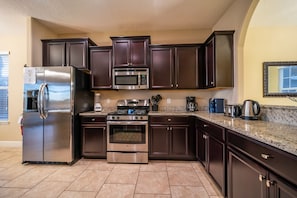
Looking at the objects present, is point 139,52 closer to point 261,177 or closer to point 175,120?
point 175,120

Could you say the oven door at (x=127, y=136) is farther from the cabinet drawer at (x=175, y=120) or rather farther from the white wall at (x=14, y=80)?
the white wall at (x=14, y=80)

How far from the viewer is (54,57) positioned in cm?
347

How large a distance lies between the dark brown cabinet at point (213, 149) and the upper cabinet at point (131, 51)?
5.49ft

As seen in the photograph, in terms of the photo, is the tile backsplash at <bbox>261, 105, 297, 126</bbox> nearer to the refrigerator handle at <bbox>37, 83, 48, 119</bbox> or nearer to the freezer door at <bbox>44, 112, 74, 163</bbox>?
the freezer door at <bbox>44, 112, 74, 163</bbox>

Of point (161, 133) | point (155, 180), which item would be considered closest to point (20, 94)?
point (161, 133)

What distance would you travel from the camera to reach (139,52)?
3.40 meters

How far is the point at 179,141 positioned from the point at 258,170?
189cm

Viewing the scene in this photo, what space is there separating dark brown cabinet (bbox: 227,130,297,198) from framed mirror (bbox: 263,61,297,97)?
1922mm

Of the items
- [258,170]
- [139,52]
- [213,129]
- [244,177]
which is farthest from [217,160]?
[139,52]

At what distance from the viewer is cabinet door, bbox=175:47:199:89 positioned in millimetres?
3398

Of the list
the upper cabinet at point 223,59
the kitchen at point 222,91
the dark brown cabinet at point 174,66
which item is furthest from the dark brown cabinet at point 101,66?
the upper cabinet at point 223,59

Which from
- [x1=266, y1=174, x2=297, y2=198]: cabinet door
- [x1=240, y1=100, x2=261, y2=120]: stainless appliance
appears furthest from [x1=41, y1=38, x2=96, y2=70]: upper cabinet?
[x1=266, y1=174, x2=297, y2=198]: cabinet door

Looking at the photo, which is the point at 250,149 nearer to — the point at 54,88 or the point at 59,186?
the point at 59,186

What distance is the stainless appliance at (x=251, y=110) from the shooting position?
6.58 feet
